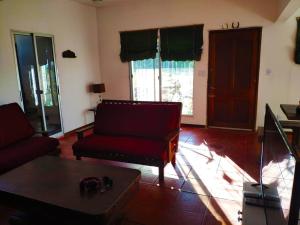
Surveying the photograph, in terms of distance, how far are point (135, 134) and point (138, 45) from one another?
2.90m

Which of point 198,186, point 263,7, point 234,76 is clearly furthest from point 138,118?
point 263,7

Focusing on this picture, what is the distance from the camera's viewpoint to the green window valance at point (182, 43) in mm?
4941

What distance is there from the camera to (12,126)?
10.6ft

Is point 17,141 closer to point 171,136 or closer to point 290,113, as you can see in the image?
point 171,136

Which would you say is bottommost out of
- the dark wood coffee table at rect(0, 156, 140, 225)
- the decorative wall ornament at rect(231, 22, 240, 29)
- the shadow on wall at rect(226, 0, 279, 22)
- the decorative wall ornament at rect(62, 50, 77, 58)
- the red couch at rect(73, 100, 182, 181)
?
the dark wood coffee table at rect(0, 156, 140, 225)

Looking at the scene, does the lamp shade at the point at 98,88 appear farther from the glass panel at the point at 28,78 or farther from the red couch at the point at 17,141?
the red couch at the point at 17,141

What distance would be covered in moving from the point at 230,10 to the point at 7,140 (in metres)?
4.54

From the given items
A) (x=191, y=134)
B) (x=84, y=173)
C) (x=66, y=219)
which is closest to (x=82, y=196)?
(x=66, y=219)

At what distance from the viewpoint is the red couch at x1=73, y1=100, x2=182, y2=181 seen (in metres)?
2.82

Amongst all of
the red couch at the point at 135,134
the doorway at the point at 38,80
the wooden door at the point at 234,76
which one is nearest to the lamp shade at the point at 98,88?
the doorway at the point at 38,80

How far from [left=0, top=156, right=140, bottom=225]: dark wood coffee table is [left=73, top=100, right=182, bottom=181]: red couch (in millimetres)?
546

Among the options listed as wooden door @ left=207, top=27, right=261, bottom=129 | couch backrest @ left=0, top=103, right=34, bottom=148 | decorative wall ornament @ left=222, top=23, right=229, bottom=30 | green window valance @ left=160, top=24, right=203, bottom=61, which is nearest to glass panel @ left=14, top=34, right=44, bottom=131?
couch backrest @ left=0, top=103, right=34, bottom=148

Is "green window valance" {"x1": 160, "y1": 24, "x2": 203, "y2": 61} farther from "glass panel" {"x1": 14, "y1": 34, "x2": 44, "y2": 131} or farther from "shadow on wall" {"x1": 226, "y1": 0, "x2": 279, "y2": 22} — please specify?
"glass panel" {"x1": 14, "y1": 34, "x2": 44, "y2": 131}

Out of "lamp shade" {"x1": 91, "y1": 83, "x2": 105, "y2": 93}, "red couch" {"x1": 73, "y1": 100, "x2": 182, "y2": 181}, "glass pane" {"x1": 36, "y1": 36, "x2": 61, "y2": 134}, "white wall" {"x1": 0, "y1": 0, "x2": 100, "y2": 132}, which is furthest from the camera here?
"lamp shade" {"x1": 91, "y1": 83, "x2": 105, "y2": 93}
